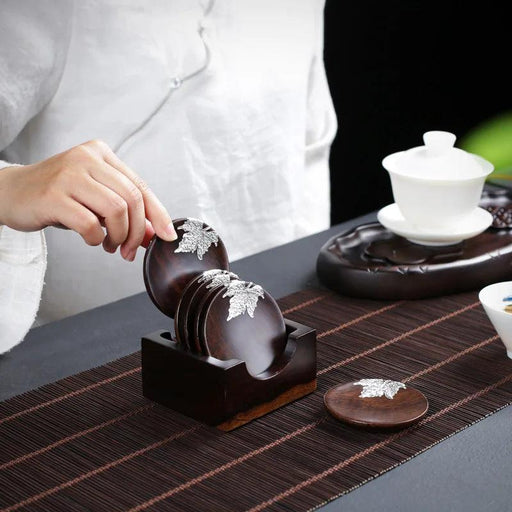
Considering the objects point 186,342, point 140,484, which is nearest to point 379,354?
point 186,342

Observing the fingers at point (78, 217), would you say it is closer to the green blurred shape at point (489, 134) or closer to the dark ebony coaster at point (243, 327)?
the dark ebony coaster at point (243, 327)

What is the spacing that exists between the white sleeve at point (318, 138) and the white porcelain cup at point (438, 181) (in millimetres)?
849

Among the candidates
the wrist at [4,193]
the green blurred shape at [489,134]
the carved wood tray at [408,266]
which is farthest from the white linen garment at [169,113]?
the green blurred shape at [489,134]

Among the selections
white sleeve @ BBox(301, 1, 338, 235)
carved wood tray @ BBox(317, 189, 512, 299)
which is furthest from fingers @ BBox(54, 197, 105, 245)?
white sleeve @ BBox(301, 1, 338, 235)

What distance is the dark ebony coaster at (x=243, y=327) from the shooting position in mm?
1126

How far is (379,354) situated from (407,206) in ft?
1.15

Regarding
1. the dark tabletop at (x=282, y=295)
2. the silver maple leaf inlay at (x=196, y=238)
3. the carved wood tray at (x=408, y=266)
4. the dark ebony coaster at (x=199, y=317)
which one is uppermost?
the silver maple leaf inlay at (x=196, y=238)

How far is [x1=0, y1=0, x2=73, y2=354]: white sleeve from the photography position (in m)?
1.46

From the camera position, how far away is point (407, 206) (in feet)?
5.12

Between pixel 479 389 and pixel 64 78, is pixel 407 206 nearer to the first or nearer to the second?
pixel 479 389

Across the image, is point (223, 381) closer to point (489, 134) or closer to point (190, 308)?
point (190, 308)

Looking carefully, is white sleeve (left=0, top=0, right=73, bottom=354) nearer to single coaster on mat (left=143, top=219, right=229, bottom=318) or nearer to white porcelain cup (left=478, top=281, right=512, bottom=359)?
single coaster on mat (left=143, top=219, right=229, bottom=318)

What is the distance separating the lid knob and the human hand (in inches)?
20.9

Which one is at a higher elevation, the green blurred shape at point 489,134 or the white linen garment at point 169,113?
the white linen garment at point 169,113
